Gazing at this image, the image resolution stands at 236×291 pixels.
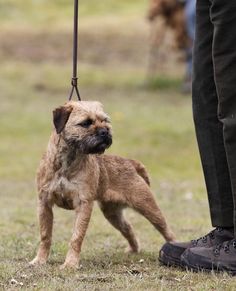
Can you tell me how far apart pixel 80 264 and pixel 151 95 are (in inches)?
656

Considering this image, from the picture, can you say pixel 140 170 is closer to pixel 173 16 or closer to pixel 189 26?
pixel 189 26

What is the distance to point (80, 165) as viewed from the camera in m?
6.51

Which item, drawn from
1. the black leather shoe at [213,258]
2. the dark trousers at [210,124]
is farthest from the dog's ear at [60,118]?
the black leather shoe at [213,258]

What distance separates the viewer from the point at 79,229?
6340 millimetres

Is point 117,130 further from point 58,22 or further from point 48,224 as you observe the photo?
point 58,22

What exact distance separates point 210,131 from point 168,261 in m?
0.95

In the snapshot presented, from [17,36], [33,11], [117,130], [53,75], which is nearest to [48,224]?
[117,130]

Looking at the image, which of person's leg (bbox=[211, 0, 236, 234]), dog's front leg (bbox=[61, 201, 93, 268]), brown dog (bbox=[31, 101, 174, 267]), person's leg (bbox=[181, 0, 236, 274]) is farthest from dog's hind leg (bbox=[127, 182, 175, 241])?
person's leg (bbox=[211, 0, 236, 234])

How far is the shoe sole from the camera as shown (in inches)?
237

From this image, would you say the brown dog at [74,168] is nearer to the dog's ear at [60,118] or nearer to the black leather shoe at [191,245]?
the dog's ear at [60,118]

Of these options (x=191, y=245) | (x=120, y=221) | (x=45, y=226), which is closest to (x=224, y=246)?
(x=191, y=245)

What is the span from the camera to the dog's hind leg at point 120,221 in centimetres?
720

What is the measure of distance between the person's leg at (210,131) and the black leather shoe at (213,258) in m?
0.10

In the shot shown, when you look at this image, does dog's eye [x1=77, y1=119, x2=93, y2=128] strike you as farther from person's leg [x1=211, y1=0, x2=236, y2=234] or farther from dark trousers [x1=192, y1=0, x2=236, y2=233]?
person's leg [x1=211, y1=0, x2=236, y2=234]
